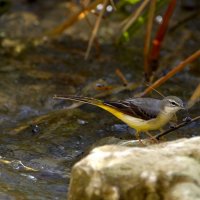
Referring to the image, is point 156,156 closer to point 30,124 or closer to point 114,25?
point 30,124

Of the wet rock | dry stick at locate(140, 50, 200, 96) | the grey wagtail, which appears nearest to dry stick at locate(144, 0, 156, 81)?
dry stick at locate(140, 50, 200, 96)

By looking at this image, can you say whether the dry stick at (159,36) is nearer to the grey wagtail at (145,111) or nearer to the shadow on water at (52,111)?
the shadow on water at (52,111)

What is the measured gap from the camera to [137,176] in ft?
14.5

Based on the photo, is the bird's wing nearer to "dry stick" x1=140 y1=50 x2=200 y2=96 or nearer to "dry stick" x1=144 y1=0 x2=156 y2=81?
"dry stick" x1=140 y1=50 x2=200 y2=96

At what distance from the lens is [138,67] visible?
9484mm

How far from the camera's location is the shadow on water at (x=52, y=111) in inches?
245

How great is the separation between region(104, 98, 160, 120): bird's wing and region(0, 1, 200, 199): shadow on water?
0.72m

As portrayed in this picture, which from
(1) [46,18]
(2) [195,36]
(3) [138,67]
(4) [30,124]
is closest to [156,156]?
(4) [30,124]

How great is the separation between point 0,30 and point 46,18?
0.90m

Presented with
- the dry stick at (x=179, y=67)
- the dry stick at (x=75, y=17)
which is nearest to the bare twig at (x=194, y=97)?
the dry stick at (x=179, y=67)

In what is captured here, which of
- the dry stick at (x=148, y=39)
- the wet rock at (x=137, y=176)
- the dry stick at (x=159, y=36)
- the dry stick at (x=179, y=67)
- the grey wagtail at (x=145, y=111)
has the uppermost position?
the dry stick at (x=159, y=36)

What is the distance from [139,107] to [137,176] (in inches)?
81.5

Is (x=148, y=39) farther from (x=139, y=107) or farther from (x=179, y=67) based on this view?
(x=139, y=107)

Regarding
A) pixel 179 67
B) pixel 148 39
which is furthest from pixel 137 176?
pixel 148 39
